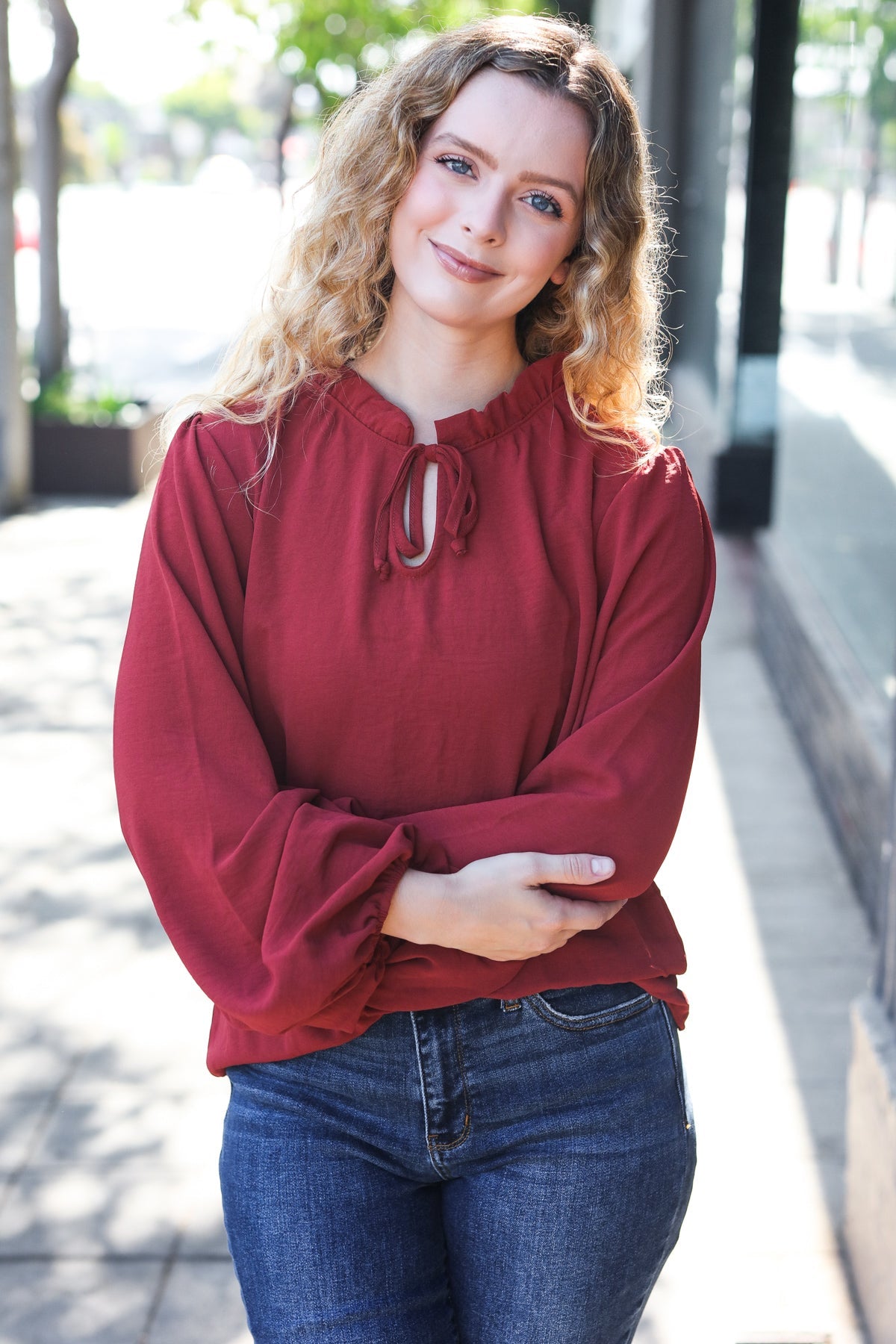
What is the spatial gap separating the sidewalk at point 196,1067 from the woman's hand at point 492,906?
1352 mm

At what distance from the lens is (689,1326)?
9.23 feet

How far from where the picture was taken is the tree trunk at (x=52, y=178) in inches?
437

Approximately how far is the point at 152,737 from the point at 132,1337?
165 centimetres

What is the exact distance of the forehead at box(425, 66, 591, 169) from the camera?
1770 millimetres

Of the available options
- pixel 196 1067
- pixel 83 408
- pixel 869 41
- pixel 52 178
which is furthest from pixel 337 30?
pixel 196 1067

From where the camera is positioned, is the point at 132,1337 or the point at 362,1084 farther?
the point at 132,1337

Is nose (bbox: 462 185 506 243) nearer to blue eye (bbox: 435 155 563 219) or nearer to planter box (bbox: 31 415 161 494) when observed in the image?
blue eye (bbox: 435 155 563 219)

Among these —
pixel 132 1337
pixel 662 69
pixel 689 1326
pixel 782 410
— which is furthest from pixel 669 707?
pixel 662 69

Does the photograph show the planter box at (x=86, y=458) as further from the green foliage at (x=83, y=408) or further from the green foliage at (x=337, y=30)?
the green foliage at (x=337, y=30)

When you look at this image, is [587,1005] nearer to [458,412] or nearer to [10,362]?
[458,412]

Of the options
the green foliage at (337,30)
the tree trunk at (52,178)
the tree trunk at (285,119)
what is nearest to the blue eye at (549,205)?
the tree trunk at (52,178)

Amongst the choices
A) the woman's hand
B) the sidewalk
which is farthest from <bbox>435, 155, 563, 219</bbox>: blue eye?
the sidewalk

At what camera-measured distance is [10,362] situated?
9.70 m

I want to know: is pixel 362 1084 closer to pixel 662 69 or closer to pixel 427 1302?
pixel 427 1302
